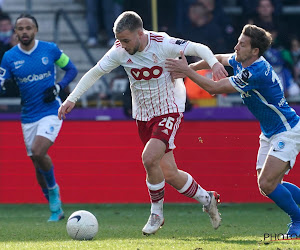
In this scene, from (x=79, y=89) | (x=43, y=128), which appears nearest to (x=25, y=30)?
(x=43, y=128)

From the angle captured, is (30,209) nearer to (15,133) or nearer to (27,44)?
(15,133)

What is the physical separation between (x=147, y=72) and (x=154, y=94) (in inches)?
9.2

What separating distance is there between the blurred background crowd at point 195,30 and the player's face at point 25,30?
2728 mm

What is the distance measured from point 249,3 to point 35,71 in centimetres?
474

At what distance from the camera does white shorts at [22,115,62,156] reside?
8.95 m

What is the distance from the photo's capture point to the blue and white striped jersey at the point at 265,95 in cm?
664

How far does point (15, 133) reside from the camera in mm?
10781

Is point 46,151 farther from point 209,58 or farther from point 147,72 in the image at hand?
point 209,58

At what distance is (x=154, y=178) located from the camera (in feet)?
23.2

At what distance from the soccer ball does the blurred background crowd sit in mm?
4964

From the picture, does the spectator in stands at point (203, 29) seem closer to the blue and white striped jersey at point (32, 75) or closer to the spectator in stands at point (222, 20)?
the spectator in stands at point (222, 20)

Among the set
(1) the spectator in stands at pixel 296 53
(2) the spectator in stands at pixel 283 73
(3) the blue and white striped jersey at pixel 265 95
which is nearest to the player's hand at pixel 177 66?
(3) the blue and white striped jersey at pixel 265 95

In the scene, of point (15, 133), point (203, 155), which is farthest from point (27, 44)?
point (203, 155)

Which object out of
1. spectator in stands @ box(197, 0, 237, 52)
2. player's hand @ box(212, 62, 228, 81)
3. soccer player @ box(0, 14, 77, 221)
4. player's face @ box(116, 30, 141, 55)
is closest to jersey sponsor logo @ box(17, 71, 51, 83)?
soccer player @ box(0, 14, 77, 221)
